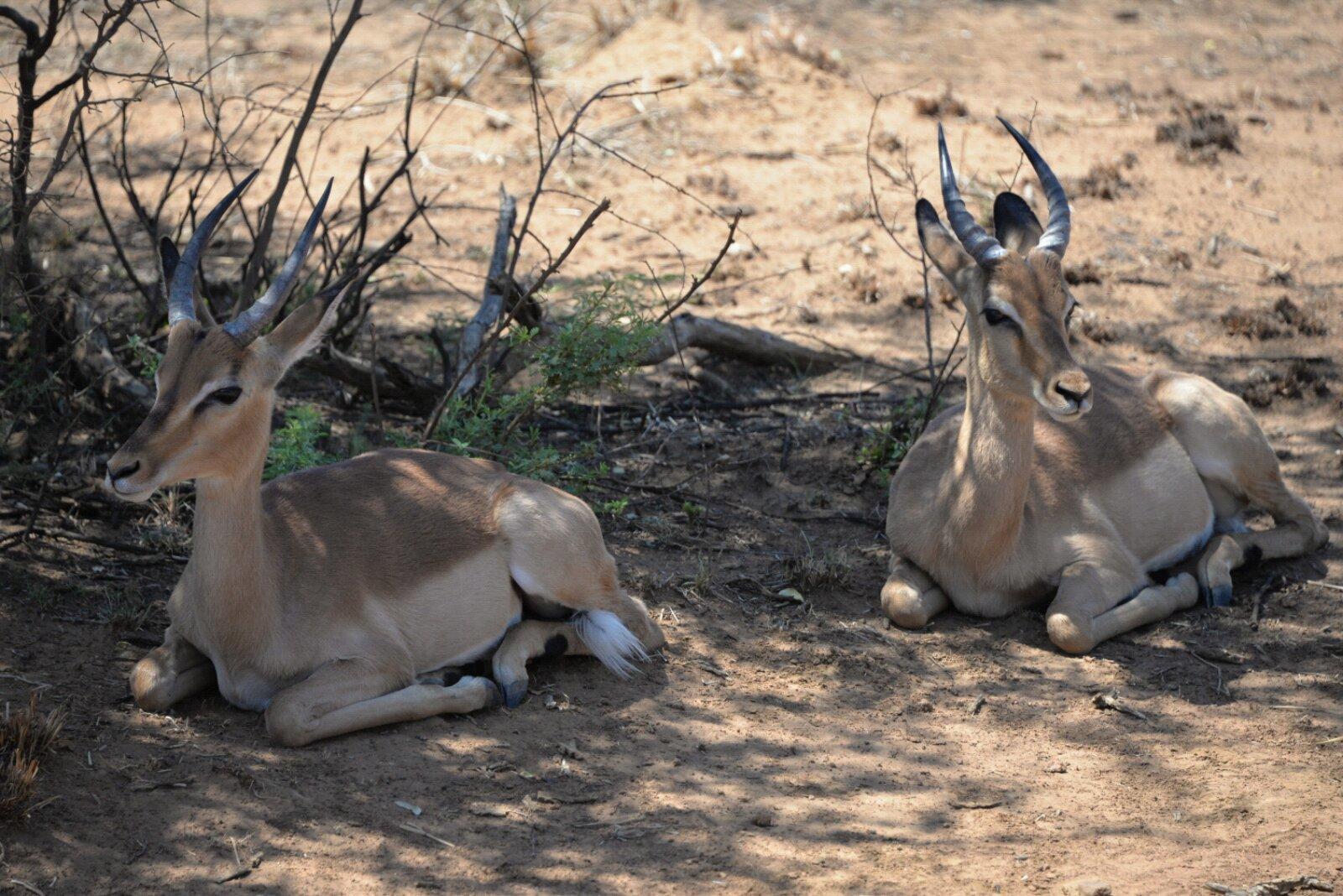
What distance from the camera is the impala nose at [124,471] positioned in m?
4.59

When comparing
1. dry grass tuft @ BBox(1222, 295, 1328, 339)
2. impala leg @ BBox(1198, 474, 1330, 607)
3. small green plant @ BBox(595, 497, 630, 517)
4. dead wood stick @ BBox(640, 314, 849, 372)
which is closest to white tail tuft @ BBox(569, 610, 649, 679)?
small green plant @ BBox(595, 497, 630, 517)

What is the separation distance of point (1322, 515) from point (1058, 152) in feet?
18.4

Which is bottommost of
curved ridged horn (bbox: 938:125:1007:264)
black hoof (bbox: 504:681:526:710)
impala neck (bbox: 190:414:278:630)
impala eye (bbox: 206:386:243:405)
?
black hoof (bbox: 504:681:526:710)

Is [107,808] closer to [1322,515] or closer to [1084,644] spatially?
[1084,644]

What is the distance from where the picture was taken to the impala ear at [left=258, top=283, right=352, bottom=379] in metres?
5.11

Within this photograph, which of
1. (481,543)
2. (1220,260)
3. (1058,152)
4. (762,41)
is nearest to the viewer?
(481,543)

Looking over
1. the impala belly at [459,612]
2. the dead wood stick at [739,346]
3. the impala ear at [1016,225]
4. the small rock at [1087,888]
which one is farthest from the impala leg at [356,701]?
the dead wood stick at [739,346]

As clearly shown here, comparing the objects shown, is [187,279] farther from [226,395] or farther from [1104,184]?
[1104,184]

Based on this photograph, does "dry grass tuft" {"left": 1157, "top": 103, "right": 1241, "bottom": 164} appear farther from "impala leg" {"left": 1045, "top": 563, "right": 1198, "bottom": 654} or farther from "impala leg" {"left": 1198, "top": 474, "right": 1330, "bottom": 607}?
"impala leg" {"left": 1045, "top": 563, "right": 1198, "bottom": 654}

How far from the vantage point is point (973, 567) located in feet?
21.1

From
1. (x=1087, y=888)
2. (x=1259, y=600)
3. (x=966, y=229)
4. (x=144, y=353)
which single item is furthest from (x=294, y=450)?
(x=1259, y=600)

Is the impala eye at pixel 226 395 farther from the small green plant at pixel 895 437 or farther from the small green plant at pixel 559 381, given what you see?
the small green plant at pixel 895 437

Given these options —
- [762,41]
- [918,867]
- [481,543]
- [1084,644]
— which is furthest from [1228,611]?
[762,41]

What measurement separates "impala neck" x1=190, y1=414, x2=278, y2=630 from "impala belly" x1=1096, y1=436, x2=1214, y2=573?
395 centimetres
